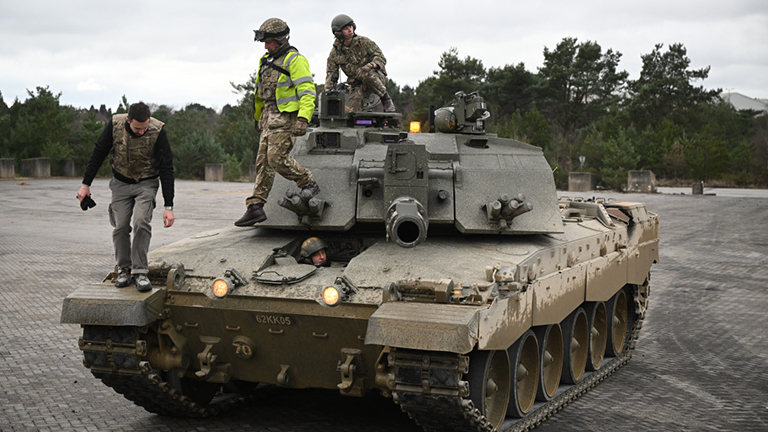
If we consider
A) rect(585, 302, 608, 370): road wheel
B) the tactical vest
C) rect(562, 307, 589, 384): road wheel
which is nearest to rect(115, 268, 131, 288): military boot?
the tactical vest

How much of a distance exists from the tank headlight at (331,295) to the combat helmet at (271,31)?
9.54 feet

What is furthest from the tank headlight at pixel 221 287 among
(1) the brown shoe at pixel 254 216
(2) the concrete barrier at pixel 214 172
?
(2) the concrete barrier at pixel 214 172

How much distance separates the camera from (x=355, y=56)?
35.4 ft

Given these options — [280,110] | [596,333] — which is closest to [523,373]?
[596,333]

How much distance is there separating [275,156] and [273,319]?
6.02 feet

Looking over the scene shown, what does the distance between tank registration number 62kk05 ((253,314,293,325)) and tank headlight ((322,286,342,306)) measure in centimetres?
43

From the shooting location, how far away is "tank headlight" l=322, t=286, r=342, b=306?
6930 millimetres

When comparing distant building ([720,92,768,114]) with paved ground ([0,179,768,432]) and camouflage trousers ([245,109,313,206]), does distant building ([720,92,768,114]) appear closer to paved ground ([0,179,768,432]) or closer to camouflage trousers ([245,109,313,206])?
paved ground ([0,179,768,432])

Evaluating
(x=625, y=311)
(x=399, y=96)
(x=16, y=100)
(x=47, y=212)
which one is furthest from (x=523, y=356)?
(x=399, y=96)

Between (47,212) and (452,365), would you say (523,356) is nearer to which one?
(452,365)

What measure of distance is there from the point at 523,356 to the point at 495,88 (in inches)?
1831

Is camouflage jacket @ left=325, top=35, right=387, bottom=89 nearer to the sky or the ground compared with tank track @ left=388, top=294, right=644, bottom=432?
nearer to the sky

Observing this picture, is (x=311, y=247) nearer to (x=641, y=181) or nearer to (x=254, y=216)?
(x=254, y=216)

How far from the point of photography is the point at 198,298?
7.46m
